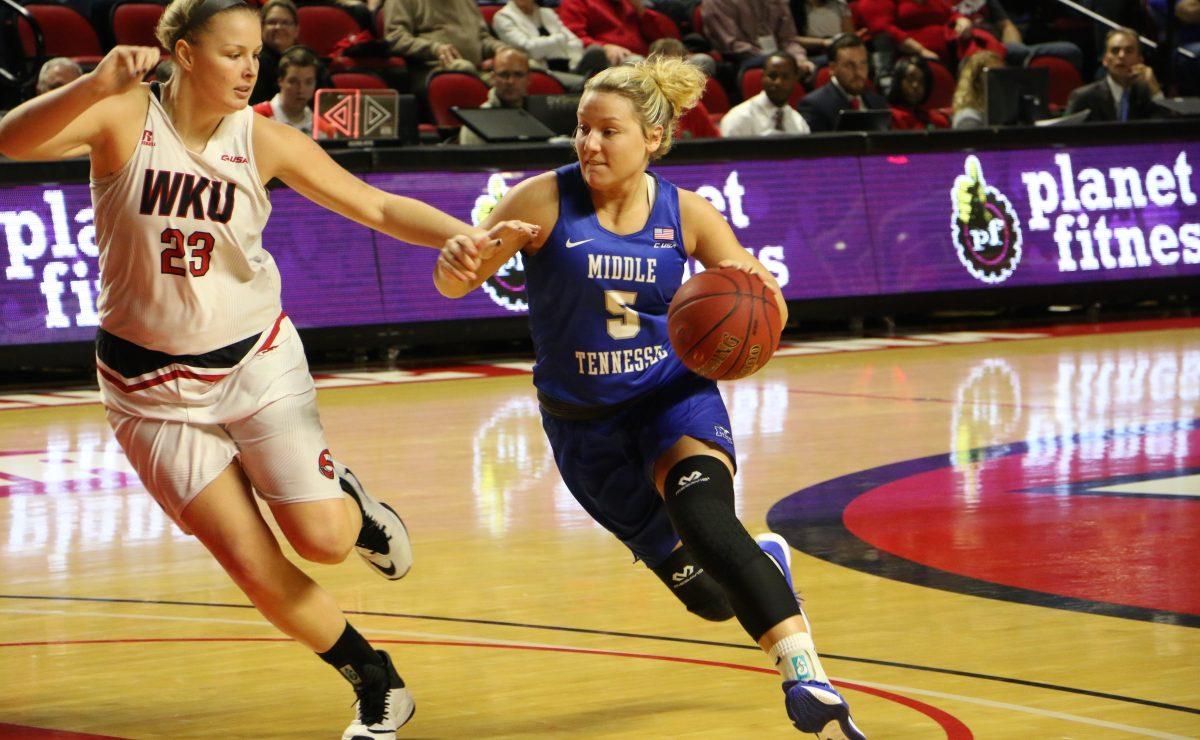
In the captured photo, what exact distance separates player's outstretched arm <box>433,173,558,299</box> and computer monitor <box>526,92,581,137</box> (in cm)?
810

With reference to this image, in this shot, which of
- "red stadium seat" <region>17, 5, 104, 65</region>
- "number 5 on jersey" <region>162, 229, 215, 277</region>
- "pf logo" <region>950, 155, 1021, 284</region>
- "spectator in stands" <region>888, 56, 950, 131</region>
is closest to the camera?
"number 5 on jersey" <region>162, 229, 215, 277</region>

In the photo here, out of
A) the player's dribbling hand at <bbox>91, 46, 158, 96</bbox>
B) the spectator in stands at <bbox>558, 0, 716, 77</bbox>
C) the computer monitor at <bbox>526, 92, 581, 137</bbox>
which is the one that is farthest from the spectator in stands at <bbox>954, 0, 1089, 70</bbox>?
the player's dribbling hand at <bbox>91, 46, 158, 96</bbox>

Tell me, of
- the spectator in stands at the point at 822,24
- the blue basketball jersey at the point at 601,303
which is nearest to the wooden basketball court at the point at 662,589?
the blue basketball jersey at the point at 601,303

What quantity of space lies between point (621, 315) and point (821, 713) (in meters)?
1.23

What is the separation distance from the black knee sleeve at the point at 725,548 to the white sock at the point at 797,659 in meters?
0.06

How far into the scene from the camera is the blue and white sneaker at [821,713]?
3943 millimetres

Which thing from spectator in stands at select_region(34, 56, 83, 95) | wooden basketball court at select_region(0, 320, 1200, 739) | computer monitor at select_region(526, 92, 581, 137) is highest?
spectator in stands at select_region(34, 56, 83, 95)

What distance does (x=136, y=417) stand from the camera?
4.37 m

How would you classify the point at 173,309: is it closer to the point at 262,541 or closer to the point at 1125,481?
the point at 262,541

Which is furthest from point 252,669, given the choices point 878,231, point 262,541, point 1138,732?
point 878,231

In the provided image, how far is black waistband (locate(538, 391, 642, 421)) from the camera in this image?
15.4 feet

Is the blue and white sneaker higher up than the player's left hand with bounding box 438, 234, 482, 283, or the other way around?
the player's left hand with bounding box 438, 234, 482, 283

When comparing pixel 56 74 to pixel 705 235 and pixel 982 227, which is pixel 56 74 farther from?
pixel 705 235

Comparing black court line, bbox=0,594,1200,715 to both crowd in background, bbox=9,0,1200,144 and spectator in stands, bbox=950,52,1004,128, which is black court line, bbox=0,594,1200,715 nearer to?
crowd in background, bbox=9,0,1200,144
